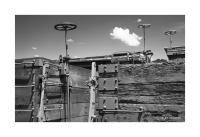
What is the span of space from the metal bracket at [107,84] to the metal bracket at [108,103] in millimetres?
206

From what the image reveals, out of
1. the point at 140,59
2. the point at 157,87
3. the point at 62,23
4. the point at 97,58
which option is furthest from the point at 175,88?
the point at 97,58

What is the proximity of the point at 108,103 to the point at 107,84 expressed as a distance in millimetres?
387

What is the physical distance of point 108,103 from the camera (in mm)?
4574

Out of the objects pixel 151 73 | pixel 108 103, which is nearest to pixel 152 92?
pixel 151 73

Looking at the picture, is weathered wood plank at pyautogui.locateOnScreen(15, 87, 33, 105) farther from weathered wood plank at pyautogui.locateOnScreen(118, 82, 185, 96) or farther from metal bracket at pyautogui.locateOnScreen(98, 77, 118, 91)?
weathered wood plank at pyautogui.locateOnScreen(118, 82, 185, 96)

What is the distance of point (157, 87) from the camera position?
4312 mm

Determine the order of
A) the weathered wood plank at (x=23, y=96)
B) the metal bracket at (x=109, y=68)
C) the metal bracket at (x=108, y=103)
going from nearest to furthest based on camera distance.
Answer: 1. the metal bracket at (x=108, y=103)
2. the metal bracket at (x=109, y=68)
3. the weathered wood plank at (x=23, y=96)

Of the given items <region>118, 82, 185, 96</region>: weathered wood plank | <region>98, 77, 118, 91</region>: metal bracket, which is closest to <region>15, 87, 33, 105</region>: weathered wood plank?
<region>98, 77, 118, 91</region>: metal bracket

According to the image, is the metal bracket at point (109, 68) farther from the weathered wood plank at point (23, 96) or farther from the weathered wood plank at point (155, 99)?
the weathered wood plank at point (23, 96)

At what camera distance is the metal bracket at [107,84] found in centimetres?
461

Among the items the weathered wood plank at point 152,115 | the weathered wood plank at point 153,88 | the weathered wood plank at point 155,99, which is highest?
the weathered wood plank at point 153,88

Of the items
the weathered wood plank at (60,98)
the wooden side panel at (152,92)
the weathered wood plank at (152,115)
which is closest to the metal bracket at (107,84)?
the wooden side panel at (152,92)

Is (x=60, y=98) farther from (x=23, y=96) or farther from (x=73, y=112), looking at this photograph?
(x=23, y=96)

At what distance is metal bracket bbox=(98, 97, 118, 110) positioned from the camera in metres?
4.54
